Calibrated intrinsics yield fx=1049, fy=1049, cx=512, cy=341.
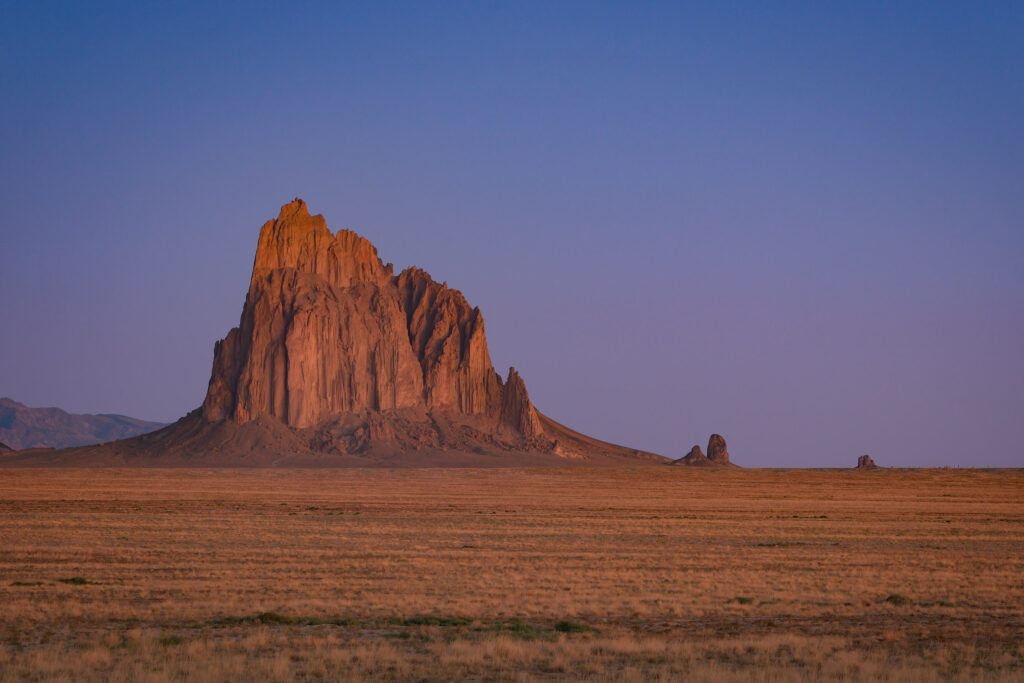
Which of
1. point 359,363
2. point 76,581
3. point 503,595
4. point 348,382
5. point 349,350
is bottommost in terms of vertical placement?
point 76,581

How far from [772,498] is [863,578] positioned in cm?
4949

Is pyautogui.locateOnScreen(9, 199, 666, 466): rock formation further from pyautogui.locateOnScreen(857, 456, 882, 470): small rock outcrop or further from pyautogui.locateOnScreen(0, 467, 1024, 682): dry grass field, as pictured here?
pyautogui.locateOnScreen(0, 467, 1024, 682): dry grass field

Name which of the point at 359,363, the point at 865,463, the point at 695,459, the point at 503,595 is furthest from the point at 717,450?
the point at 503,595

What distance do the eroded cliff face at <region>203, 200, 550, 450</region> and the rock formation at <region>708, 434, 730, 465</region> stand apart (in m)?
25.0

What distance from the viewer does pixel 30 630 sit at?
16766mm

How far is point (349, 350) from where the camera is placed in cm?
14812

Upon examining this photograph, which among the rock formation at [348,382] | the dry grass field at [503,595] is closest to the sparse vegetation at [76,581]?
the dry grass field at [503,595]

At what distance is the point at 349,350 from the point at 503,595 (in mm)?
128884

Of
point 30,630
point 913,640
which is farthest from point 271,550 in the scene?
point 913,640

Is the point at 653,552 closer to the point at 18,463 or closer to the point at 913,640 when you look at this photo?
the point at 913,640

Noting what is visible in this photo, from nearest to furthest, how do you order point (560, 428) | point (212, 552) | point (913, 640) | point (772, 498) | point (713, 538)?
point (913, 640), point (212, 552), point (713, 538), point (772, 498), point (560, 428)

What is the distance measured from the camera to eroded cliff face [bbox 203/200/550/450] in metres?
142

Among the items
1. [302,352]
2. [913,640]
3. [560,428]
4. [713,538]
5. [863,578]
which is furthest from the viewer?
[560,428]

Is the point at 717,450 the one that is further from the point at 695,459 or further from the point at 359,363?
the point at 359,363
